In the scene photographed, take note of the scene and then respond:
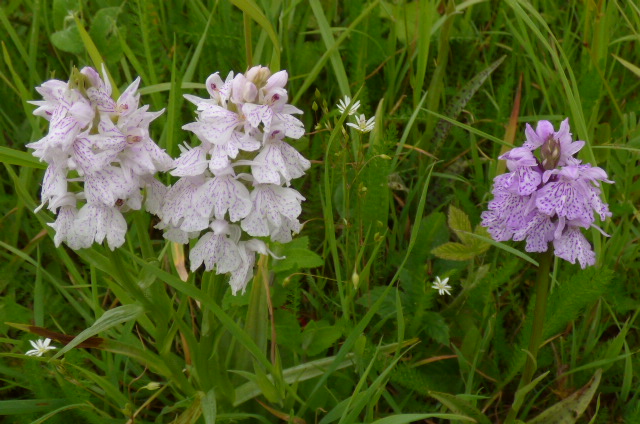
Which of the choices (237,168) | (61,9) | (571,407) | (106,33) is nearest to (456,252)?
(571,407)

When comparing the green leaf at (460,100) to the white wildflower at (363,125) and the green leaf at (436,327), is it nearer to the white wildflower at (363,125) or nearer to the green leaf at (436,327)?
the white wildflower at (363,125)

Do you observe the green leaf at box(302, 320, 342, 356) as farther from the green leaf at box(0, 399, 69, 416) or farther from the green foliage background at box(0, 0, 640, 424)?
the green leaf at box(0, 399, 69, 416)

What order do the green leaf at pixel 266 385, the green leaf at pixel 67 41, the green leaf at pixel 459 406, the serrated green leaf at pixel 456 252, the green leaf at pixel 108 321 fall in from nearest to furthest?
1. the green leaf at pixel 108 321
2. the green leaf at pixel 266 385
3. the green leaf at pixel 459 406
4. the serrated green leaf at pixel 456 252
5. the green leaf at pixel 67 41

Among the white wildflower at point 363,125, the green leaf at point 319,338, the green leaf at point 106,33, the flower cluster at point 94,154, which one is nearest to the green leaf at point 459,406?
the green leaf at point 319,338

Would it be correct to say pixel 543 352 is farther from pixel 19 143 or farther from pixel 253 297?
pixel 19 143

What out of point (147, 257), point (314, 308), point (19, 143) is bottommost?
point (314, 308)

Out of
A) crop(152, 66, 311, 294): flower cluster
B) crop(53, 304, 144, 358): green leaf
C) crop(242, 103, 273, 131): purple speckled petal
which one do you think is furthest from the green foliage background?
crop(242, 103, 273, 131): purple speckled petal

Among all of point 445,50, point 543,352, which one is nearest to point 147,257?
point 543,352
